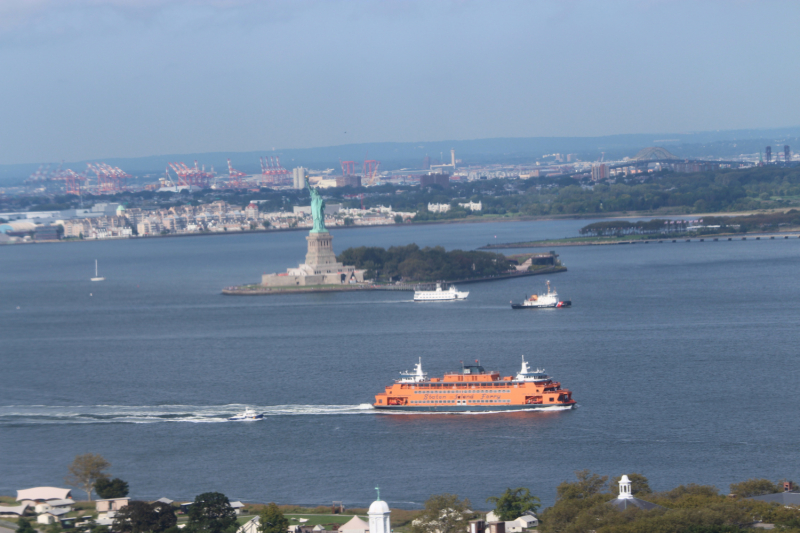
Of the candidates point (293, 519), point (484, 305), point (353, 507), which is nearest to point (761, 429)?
point (353, 507)

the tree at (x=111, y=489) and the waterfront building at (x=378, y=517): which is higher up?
the waterfront building at (x=378, y=517)

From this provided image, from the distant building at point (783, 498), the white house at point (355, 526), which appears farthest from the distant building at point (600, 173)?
the white house at point (355, 526)

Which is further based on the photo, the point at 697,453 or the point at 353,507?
the point at 697,453

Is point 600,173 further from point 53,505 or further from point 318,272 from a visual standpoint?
point 53,505

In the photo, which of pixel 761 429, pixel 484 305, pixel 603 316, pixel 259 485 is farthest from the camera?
pixel 484 305

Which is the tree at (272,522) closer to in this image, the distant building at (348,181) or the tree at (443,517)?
the tree at (443,517)

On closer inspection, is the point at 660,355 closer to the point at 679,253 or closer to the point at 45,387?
the point at 45,387
